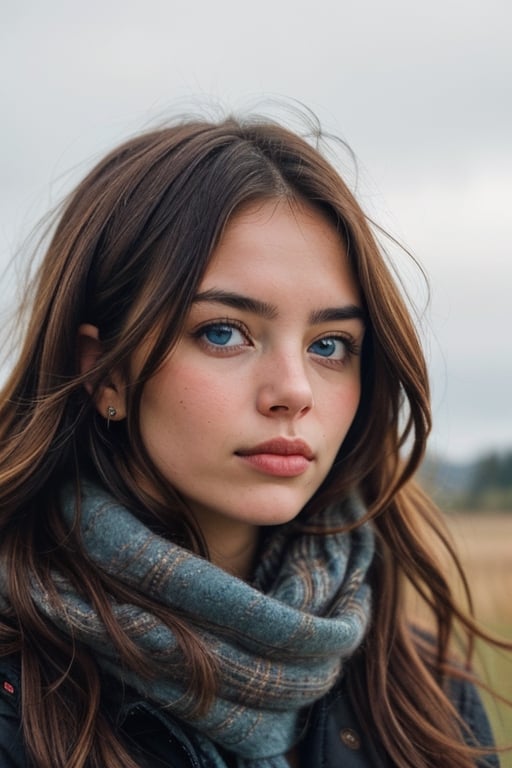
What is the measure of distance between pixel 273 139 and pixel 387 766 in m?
1.63

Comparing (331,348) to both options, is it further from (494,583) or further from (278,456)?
(494,583)

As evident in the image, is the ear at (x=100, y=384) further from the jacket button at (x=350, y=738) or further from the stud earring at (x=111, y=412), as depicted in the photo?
the jacket button at (x=350, y=738)

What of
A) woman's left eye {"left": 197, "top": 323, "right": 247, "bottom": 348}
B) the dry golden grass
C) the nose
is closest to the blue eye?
woman's left eye {"left": 197, "top": 323, "right": 247, "bottom": 348}

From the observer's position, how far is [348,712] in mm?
3312

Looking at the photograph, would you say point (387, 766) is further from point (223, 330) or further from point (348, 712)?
point (223, 330)

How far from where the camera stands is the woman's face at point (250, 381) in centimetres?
293

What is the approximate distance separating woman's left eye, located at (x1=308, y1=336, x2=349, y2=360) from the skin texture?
0.08ft

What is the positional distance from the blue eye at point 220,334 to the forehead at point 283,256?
0.09 meters

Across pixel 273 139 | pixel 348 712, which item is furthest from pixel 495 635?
pixel 273 139

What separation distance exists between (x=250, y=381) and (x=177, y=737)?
0.84 m

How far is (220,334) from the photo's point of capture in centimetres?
296

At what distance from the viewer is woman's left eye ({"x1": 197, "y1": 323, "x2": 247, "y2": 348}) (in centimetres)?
296

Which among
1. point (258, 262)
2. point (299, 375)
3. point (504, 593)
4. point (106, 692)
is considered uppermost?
point (258, 262)

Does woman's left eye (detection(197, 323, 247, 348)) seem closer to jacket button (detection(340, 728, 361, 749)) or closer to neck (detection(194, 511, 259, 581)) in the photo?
neck (detection(194, 511, 259, 581))
